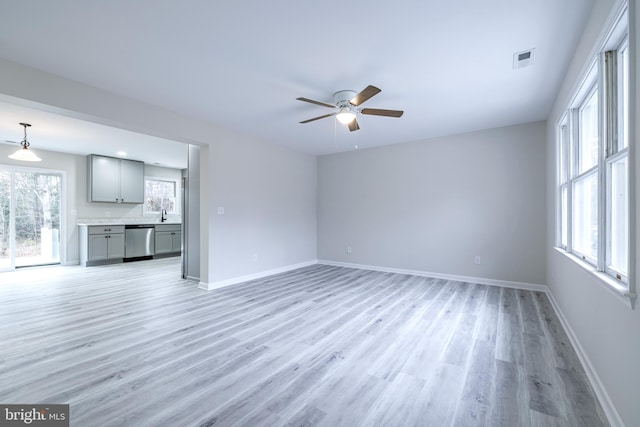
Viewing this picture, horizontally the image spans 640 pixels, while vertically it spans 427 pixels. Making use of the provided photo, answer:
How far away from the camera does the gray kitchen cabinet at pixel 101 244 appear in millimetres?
6004

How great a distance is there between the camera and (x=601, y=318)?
1726 millimetres

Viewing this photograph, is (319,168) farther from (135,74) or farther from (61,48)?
(61,48)

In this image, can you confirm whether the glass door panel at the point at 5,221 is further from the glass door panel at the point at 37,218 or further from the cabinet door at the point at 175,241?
the cabinet door at the point at 175,241

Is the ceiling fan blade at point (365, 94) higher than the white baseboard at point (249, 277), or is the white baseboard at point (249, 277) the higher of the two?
the ceiling fan blade at point (365, 94)

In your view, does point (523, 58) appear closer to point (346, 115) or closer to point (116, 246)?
point (346, 115)

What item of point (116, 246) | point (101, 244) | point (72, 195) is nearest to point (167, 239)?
point (116, 246)

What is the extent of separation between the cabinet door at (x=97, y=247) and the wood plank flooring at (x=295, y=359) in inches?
87.2

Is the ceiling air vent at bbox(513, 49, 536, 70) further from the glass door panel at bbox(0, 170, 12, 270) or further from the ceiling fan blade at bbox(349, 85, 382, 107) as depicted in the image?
the glass door panel at bbox(0, 170, 12, 270)

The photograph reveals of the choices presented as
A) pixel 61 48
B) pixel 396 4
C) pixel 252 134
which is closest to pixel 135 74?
pixel 61 48

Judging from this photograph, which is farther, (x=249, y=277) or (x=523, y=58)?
(x=249, y=277)

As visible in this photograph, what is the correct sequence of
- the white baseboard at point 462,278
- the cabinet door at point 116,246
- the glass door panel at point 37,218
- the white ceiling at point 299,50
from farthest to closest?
the cabinet door at point 116,246
the glass door panel at point 37,218
the white baseboard at point 462,278
the white ceiling at point 299,50

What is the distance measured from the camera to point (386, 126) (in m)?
4.24

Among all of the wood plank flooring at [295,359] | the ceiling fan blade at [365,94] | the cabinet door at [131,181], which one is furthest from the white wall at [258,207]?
the cabinet door at [131,181]

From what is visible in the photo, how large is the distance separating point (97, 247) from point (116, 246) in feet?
1.17
